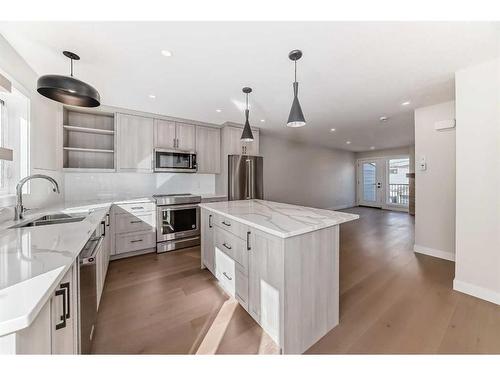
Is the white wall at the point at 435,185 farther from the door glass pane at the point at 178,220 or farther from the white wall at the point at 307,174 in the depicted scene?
the door glass pane at the point at 178,220

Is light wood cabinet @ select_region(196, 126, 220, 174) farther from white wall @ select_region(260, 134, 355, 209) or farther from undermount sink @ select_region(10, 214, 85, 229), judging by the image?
undermount sink @ select_region(10, 214, 85, 229)

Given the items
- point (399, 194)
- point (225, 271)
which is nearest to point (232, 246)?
point (225, 271)

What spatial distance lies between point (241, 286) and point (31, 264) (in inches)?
52.6

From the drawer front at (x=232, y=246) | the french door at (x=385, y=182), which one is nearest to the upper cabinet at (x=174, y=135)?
the drawer front at (x=232, y=246)

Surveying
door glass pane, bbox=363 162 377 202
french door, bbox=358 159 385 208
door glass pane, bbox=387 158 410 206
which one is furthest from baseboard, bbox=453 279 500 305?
door glass pane, bbox=363 162 377 202

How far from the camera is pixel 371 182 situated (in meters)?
7.95

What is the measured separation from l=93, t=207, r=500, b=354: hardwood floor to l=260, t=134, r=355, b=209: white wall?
10.6ft

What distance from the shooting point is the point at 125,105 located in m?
3.01

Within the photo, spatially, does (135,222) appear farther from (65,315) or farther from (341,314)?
(341,314)

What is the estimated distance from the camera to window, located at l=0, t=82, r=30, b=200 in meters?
1.83

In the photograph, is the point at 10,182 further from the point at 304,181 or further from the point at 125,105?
the point at 304,181

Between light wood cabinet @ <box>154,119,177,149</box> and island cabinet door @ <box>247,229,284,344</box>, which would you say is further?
light wood cabinet @ <box>154,119,177,149</box>

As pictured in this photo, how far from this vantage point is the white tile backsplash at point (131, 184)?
309 centimetres
